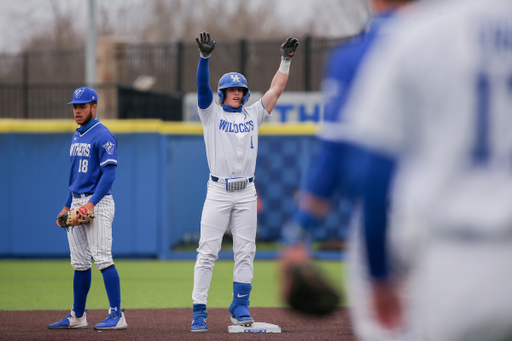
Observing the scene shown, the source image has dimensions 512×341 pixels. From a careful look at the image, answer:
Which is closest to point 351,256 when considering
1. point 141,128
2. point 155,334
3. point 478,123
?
point 478,123

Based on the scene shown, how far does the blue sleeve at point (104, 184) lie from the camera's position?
6.23m

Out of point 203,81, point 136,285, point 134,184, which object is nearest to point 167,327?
point 203,81

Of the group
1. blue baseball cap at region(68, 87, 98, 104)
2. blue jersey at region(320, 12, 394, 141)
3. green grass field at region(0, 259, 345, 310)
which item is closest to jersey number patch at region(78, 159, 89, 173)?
blue baseball cap at region(68, 87, 98, 104)

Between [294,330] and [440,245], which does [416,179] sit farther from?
[294,330]

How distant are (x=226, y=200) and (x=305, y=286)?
4.03 metres

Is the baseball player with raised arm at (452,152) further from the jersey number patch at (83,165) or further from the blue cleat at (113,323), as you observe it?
the jersey number patch at (83,165)

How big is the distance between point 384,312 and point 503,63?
76cm

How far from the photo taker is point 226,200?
6.10 metres

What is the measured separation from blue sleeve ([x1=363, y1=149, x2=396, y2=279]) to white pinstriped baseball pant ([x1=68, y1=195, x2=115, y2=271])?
467 cm

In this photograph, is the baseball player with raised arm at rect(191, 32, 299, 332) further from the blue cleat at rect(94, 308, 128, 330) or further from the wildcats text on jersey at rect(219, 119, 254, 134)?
the blue cleat at rect(94, 308, 128, 330)

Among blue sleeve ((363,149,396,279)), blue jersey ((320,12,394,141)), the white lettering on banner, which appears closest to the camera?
blue sleeve ((363,149,396,279))

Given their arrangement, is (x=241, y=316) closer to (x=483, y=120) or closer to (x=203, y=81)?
(x=203, y=81)

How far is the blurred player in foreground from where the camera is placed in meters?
2.00

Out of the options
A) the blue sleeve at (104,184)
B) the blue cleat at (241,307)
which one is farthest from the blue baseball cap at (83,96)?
the blue cleat at (241,307)
